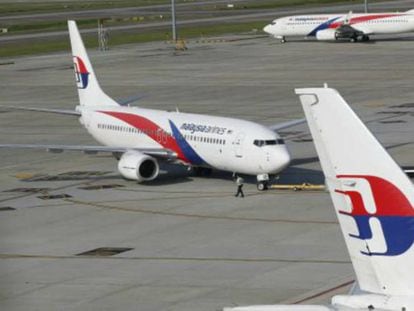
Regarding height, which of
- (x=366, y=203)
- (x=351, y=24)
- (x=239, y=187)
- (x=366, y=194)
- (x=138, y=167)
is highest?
(x=366, y=194)

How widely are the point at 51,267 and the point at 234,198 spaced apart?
13175 mm

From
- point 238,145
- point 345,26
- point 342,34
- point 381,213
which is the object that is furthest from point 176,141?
point 342,34

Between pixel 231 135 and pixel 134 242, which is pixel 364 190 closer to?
pixel 134 242

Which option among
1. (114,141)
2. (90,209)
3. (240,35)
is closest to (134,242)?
(90,209)

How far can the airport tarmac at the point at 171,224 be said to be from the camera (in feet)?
120

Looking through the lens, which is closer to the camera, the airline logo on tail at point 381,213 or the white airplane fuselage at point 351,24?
the airline logo on tail at point 381,213

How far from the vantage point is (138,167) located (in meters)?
55.5

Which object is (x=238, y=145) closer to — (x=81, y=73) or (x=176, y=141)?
(x=176, y=141)

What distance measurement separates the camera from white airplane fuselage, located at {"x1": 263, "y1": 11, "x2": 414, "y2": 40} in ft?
431

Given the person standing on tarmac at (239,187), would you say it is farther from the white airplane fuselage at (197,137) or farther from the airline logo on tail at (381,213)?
the airline logo on tail at (381,213)

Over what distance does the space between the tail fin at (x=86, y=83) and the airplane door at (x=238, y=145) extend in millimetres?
11435

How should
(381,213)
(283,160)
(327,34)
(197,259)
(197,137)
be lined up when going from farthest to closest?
(327,34) → (197,137) → (283,160) → (197,259) → (381,213)

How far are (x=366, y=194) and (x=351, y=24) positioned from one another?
4497 inches

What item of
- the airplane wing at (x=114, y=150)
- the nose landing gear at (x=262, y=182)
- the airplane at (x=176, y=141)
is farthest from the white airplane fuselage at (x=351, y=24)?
the nose landing gear at (x=262, y=182)
